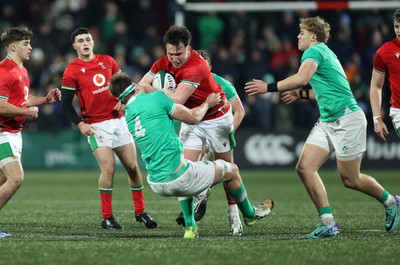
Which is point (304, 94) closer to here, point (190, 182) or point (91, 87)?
point (190, 182)

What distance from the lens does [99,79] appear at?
10898 millimetres

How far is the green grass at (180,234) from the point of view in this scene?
7.47 m

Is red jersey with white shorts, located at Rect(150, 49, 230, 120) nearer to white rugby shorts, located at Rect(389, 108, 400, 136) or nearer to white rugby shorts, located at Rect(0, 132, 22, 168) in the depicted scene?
white rugby shorts, located at Rect(0, 132, 22, 168)

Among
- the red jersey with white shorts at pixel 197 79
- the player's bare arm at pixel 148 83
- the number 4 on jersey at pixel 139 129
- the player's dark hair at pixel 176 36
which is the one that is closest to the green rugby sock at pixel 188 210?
the number 4 on jersey at pixel 139 129

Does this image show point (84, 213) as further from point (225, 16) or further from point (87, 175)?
point (225, 16)

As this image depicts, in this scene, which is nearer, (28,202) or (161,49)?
(28,202)

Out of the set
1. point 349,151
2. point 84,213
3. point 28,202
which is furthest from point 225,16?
point 349,151

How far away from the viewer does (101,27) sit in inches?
949

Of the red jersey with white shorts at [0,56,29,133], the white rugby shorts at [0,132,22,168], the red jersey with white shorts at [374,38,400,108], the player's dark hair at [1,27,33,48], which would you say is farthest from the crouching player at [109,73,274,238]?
the red jersey with white shorts at [374,38,400,108]

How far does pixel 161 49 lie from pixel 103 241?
14252 millimetres

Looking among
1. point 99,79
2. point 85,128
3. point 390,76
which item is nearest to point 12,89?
point 85,128

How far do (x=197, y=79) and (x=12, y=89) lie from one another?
89.3 inches

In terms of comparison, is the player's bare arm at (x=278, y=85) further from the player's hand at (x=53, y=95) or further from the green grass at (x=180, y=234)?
the player's hand at (x=53, y=95)

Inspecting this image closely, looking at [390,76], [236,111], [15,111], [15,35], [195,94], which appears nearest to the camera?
[15,111]
